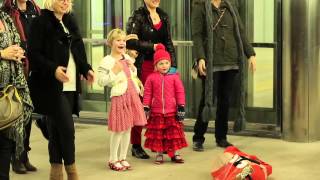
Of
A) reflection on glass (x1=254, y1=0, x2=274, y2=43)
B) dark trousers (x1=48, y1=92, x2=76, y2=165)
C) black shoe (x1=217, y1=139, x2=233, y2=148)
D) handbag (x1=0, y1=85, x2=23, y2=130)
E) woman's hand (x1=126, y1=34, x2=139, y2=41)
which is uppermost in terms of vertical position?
reflection on glass (x1=254, y1=0, x2=274, y2=43)

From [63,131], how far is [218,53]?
2.48 metres

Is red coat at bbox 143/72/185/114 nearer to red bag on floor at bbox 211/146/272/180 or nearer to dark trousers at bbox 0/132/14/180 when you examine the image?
red bag on floor at bbox 211/146/272/180

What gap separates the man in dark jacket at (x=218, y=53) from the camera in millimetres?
8188

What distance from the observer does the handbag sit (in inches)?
227

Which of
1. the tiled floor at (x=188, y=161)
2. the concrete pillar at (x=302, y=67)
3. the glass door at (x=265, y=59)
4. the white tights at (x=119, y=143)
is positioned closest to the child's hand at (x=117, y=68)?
the white tights at (x=119, y=143)

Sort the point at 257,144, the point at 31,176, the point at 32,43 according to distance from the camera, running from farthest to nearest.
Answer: the point at 257,144 < the point at 31,176 < the point at 32,43

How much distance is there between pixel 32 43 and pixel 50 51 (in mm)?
163

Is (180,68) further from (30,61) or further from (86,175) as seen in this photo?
(30,61)

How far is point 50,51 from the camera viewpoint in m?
6.45

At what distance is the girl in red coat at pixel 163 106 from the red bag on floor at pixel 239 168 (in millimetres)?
744

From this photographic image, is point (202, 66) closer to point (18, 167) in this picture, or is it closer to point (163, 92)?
point (163, 92)

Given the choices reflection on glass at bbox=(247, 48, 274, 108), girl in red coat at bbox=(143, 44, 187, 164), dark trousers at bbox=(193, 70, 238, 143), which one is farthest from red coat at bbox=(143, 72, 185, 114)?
reflection on glass at bbox=(247, 48, 274, 108)

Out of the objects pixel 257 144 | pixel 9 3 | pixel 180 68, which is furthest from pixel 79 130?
pixel 9 3

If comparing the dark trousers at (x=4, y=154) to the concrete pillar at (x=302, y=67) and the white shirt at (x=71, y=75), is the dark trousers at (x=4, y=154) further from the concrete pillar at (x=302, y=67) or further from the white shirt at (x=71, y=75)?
the concrete pillar at (x=302, y=67)
